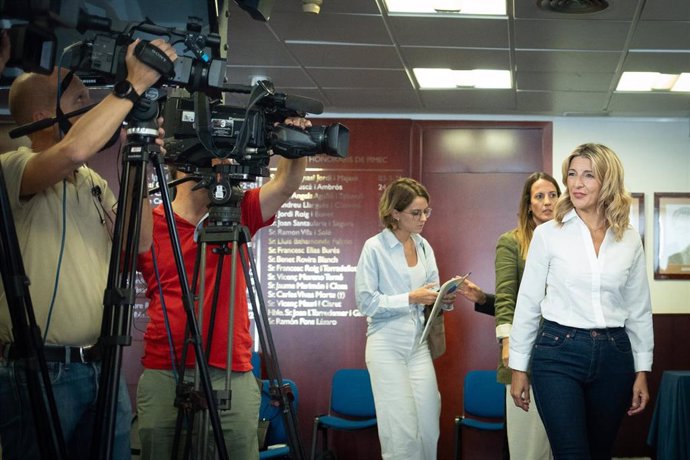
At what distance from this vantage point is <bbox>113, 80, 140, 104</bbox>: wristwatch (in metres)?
2.29

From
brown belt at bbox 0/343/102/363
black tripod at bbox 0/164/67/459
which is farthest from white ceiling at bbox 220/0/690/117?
black tripod at bbox 0/164/67/459

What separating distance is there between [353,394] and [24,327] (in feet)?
15.6

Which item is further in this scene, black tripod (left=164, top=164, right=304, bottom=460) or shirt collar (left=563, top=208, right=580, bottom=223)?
shirt collar (left=563, top=208, right=580, bottom=223)

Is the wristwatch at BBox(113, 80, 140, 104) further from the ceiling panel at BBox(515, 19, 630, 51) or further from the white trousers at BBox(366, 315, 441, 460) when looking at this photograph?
the ceiling panel at BBox(515, 19, 630, 51)

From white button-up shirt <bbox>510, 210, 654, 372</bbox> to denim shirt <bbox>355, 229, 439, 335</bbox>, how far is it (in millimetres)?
1376

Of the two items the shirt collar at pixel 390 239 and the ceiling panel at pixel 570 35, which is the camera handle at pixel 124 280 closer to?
the shirt collar at pixel 390 239

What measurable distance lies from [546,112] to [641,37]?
2.23 meters

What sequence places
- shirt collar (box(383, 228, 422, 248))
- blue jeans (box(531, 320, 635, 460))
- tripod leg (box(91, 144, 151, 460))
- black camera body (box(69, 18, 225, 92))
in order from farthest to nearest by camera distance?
shirt collar (box(383, 228, 422, 248)), blue jeans (box(531, 320, 635, 460)), black camera body (box(69, 18, 225, 92)), tripod leg (box(91, 144, 151, 460))

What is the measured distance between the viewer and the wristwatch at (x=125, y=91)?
2.29 metres

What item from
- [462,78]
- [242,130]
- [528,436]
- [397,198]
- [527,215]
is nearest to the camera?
[242,130]

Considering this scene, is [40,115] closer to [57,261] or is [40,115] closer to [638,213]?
[57,261]

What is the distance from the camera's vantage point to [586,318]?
320cm

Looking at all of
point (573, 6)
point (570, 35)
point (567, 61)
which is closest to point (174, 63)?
point (573, 6)

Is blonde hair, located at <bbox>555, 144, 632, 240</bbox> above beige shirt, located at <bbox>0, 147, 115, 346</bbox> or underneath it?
above
